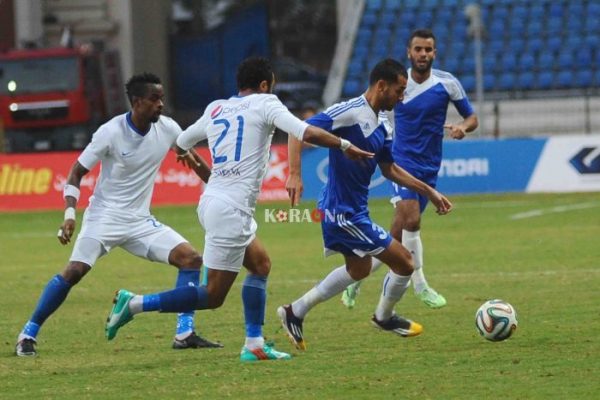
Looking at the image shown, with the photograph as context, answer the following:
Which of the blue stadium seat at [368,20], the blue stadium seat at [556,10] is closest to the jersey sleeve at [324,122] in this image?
the blue stadium seat at [556,10]

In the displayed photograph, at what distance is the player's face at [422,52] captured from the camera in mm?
12352

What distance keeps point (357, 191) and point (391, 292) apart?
111cm

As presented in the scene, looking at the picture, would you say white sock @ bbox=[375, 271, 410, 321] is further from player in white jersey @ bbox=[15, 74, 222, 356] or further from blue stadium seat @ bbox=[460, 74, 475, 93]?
blue stadium seat @ bbox=[460, 74, 475, 93]

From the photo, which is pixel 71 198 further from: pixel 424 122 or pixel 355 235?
pixel 424 122

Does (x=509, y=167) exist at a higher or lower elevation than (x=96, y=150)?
lower

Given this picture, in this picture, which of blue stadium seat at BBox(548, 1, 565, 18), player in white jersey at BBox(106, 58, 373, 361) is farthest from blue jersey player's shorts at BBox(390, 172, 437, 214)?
blue stadium seat at BBox(548, 1, 565, 18)

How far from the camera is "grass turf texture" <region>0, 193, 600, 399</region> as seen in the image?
8.47 metres

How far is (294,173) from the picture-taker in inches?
377

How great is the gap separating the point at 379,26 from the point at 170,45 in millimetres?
9160

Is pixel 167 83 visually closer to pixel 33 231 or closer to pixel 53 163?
pixel 53 163

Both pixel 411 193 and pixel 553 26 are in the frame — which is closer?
pixel 411 193

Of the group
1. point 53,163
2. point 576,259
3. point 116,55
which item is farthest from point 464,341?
point 116,55

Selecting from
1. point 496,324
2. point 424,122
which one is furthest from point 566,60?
point 496,324

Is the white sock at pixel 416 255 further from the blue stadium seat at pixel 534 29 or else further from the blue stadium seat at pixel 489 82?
the blue stadium seat at pixel 534 29
